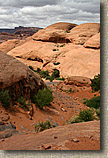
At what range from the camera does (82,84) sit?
72.4ft

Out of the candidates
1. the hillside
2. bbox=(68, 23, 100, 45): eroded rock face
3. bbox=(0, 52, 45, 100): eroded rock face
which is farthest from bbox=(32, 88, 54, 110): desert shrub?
bbox=(68, 23, 100, 45): eroded rock face

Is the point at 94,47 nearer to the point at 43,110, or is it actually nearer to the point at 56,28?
the point at 56,28

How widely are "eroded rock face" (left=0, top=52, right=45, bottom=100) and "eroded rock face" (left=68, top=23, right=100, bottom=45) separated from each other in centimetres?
3146

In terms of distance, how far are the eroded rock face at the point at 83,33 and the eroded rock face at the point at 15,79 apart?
31456mm

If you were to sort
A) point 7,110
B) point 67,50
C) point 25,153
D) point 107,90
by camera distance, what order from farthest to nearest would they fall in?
point 67,50
point 7,110
point 107,90
point 25,153

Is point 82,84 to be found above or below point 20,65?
below

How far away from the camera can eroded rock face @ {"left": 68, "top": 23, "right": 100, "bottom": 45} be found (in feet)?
136

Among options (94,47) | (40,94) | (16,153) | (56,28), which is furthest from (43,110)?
(56,28)

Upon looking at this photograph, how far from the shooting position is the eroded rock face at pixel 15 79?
9.79m

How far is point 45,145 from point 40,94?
6.83 m

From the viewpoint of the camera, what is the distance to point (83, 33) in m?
43.5

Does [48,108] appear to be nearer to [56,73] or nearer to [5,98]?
[5,98]

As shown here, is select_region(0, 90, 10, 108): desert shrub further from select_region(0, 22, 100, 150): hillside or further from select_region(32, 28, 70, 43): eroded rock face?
select_region(32, 28, 70, 43): eroded rock face

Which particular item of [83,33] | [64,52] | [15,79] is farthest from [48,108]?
[83,33]
